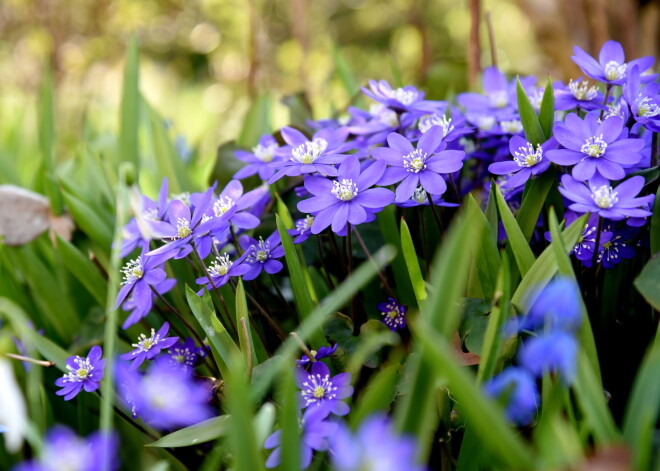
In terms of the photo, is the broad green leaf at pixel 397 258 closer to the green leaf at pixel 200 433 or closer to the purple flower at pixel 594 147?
the purple flower at pixel 594 147

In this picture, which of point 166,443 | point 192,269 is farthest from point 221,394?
point 192,269

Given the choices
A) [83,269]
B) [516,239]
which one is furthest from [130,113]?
[516,239]

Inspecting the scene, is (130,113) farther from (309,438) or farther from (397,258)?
(309,438)

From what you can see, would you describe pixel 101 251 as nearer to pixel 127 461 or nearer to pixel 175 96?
pixel 127 461

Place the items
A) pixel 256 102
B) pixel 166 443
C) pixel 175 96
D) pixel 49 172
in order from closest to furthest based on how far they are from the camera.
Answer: pixel 166 443
pixel 49 172
pixel 256 102
pixel 175 96

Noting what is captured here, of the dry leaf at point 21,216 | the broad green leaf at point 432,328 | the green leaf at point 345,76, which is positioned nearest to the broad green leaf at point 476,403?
the broad green leaf at point 432,328

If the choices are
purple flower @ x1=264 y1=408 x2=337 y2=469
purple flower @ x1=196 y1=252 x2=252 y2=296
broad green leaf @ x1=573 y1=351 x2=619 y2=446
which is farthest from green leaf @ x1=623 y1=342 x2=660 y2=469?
purple flower @ x1=196 y1=252 x2=252 y2=296
